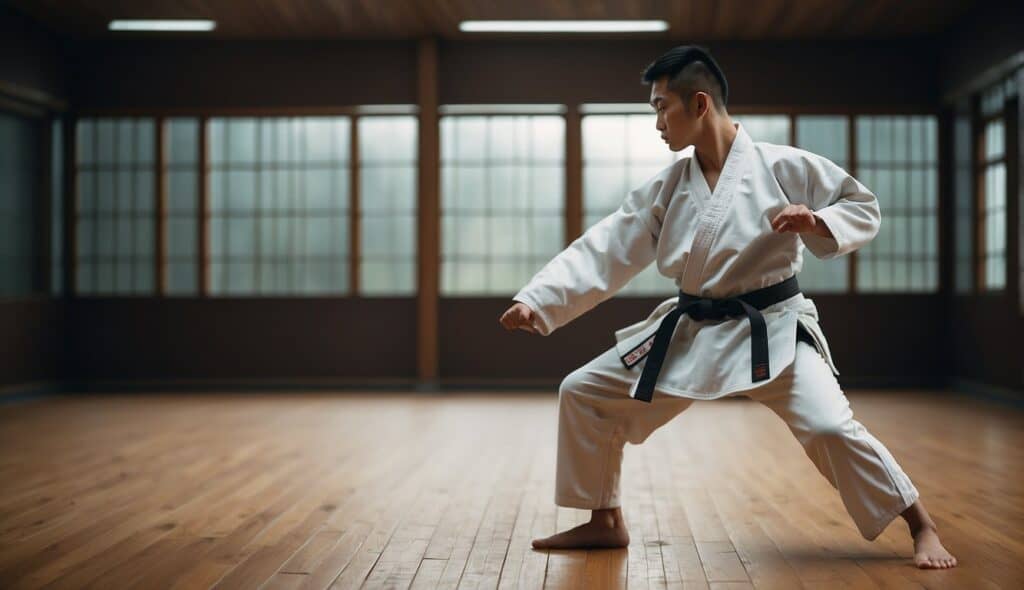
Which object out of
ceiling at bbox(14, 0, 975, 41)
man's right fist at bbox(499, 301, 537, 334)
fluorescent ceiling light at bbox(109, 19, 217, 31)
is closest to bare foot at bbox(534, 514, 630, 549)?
man's right fist at bbox(499, 301, 537, 334)

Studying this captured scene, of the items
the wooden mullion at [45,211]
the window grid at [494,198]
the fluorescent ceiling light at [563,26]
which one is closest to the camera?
the fluorescent ceiling light at [563,26]

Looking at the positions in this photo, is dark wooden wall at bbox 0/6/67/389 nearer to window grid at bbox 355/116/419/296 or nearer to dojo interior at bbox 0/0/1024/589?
dojo interior at bbox 0/0/1024/589

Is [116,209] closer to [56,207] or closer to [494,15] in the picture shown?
[56,207]

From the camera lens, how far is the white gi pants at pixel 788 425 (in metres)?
2.22

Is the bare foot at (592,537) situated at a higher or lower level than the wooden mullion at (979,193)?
lower

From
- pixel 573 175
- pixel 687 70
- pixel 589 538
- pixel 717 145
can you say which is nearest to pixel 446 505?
pixel 589 538

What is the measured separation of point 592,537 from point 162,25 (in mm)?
5651

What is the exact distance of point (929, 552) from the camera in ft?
7.48

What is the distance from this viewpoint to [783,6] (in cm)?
634

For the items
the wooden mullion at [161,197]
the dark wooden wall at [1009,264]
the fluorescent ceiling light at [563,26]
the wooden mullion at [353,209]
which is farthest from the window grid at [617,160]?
the wooden mullion at [161,197]

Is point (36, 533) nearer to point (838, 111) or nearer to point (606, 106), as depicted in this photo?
point (606, 106)

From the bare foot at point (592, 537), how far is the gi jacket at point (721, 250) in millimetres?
354

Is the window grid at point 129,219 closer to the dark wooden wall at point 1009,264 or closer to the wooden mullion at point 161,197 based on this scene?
the wooden mullion at point 161,197

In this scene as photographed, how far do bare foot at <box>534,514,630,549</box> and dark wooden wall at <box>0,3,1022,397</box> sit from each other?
4.65 meters
